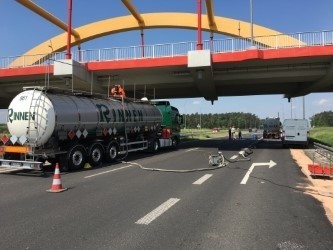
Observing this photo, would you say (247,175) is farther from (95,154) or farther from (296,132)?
(296,132)

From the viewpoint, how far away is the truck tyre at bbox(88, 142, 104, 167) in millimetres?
17397

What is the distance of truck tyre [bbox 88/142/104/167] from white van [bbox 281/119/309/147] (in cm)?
1957

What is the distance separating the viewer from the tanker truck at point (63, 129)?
49.6ft

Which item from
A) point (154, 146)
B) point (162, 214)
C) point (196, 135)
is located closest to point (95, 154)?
point (154, 146)

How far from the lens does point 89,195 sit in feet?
32.5

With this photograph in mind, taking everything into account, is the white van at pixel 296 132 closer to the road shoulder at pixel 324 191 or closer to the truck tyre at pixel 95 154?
the road shoulder at pixel 324 191

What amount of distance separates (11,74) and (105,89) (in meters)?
7.34

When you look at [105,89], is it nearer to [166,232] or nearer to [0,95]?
[0,95]

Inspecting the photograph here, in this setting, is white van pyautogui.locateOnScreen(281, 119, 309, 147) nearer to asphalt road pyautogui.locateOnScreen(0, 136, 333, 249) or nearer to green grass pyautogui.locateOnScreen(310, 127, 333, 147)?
green grass pyautogui.locateOnScreen(310, 127, 333, 147)

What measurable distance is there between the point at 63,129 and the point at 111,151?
3911 mm

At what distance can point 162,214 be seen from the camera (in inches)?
307

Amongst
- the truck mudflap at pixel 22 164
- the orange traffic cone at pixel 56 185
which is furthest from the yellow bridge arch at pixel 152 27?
the orange traffic cone at pixel 56 185

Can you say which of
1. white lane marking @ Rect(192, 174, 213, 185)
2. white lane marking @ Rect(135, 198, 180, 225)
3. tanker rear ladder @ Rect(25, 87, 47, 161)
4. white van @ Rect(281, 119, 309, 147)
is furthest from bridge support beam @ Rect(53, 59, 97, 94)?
white lane marking @ Rect(135, 198, 180, 225)

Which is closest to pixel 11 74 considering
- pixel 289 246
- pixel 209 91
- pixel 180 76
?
pixel 180 76
